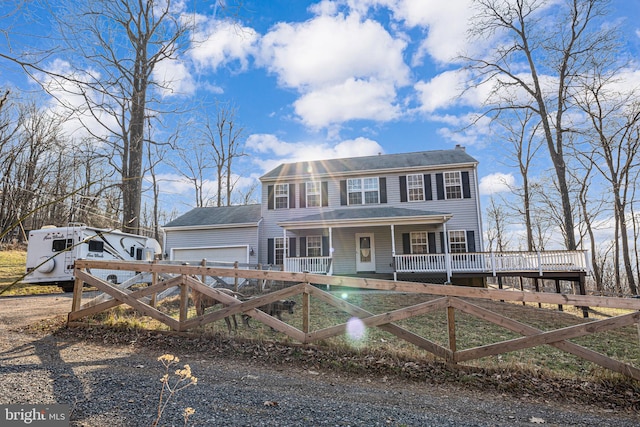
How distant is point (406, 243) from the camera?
1745 centimetres

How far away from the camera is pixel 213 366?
4719 millimetres

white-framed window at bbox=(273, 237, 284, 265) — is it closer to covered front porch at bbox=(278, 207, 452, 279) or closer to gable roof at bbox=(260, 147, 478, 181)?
covered front porch at bbox=(278, 207, 452, 279)

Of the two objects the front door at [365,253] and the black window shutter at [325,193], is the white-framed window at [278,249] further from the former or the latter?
the front door at [365,253]

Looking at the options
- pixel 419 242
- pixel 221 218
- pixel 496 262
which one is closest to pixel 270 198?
pixel 221 218

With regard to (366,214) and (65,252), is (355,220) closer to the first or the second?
(366,214)

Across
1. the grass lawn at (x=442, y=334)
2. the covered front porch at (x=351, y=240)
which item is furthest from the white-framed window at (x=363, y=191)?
the grass lawn at (x=442, y=334)

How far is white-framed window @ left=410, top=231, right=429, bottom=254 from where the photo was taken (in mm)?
17469

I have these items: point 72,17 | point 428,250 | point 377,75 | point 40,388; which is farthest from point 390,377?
point 428,250

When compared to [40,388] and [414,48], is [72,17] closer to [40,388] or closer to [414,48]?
[40,388]

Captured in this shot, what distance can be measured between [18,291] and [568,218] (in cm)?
2337

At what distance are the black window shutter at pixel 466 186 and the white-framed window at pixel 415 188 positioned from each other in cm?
195

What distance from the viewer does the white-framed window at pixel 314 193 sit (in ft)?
63.2

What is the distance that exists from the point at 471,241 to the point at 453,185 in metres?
2.88

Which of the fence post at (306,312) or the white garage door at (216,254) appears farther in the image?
the white garage door at (216,254)
